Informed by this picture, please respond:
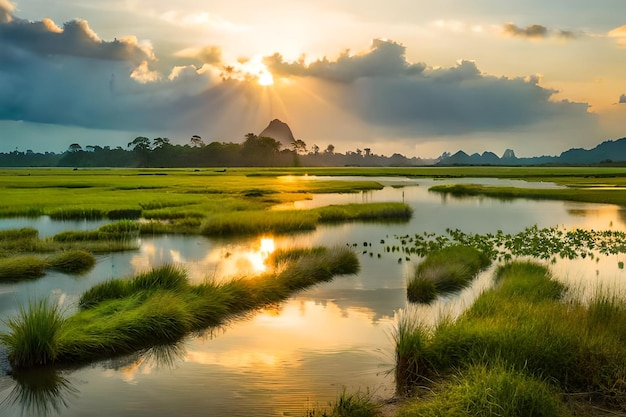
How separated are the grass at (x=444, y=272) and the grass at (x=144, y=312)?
4.53 m

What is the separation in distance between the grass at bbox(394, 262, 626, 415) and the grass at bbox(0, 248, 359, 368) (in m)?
6.65

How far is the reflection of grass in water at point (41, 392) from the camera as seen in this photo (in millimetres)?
10500

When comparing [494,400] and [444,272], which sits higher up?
[494,400]

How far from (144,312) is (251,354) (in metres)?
3.64

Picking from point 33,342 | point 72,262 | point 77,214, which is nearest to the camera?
point 33,342

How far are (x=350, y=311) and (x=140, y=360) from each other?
23.4 ft

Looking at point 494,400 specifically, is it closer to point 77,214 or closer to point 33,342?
point 33,342

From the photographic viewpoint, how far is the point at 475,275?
22484 mm

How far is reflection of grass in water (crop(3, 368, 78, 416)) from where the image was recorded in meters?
10.5

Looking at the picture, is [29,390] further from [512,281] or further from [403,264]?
[403,264]

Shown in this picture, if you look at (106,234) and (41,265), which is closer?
(41,265)

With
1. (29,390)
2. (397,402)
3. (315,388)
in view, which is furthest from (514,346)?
(29,390)

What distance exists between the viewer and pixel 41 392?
11062 mm

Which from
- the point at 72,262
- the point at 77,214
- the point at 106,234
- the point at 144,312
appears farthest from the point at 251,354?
the point at 77,214
